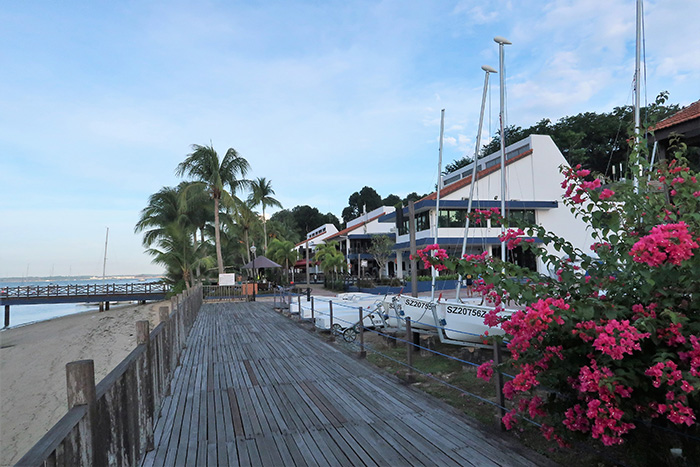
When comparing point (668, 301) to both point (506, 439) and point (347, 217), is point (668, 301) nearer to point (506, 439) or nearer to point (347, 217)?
point (506, 439)

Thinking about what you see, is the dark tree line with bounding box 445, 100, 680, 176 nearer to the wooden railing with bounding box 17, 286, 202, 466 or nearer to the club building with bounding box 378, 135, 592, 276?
the club building with bounding box 378, 135, 592, 276

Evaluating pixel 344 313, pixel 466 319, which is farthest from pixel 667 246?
pixel 344 313

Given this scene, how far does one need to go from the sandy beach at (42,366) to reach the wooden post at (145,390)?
469 cm

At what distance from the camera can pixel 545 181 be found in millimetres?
31359

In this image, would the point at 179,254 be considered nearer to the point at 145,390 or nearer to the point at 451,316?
the point at 451,316

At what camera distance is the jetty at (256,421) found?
2.40m

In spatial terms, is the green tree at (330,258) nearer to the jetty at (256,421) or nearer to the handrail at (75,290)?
the handrail at (75,290)

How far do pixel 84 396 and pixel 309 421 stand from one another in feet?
9.25

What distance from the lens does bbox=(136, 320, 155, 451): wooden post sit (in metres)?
3.61

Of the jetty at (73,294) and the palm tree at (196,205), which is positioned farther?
the jetty at (73,294)

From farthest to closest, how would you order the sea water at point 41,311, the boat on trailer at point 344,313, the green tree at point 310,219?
the green tree at point 310,219 < the sea water at point 41,311 < the boat on trailer at point 344,313

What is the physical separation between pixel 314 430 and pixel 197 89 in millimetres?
18804

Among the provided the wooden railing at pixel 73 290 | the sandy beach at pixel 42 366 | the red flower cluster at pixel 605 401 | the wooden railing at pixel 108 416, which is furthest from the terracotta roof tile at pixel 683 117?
the wooden railing at pixel 73 290

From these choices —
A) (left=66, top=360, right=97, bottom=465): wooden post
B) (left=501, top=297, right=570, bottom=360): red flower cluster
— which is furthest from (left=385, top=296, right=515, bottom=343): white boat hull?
(left=66, top=360, right=97, bottom=465): wooden post
